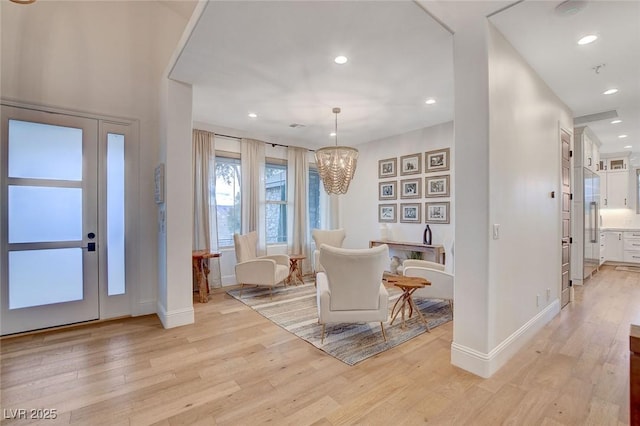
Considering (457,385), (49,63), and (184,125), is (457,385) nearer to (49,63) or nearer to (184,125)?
(184,125)

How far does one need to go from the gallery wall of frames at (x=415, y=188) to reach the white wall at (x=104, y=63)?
14.2 ft

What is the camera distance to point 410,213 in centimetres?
567

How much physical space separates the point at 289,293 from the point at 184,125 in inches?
117

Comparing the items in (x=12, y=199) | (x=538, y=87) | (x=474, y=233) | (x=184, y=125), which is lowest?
(x=474, y=233)

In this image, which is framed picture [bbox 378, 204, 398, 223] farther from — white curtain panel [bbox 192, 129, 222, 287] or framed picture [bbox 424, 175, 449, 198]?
white curtain panel [bbox 192, 129, 222, 287]

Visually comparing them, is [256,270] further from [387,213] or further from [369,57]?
[369,57]

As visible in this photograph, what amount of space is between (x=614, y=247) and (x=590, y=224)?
101 inches

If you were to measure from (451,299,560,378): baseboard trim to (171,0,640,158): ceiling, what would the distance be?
2733mm

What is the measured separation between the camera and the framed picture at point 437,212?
200 inches

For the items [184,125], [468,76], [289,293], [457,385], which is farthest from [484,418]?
[184,125]

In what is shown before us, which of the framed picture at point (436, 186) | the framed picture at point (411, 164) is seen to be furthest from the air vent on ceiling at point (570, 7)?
the framed picture at point (411, 164)

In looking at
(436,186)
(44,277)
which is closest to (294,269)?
(436,186)

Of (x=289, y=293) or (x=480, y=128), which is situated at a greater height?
(x=480, y=128)

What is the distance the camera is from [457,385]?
2207 mm
